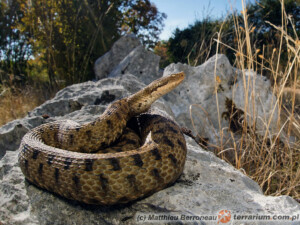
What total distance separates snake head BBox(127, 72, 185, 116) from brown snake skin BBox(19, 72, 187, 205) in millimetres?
39

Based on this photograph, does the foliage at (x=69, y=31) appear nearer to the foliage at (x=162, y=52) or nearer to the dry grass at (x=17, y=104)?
the dry grass at (x=17, y=104)

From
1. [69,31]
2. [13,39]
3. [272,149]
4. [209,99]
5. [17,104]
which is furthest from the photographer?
[13,39]

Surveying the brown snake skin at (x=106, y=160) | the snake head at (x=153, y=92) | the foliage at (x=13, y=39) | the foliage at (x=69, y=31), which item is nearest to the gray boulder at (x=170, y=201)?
the brown snake skin at (x=106, y=160)

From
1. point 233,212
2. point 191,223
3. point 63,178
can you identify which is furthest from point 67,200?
point 233,212

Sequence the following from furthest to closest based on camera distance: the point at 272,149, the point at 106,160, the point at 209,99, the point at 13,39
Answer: the point at 13,39
the point at 209,99
the point at 272,149
the point at 106,160

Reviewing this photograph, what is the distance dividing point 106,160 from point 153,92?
4.69 ft

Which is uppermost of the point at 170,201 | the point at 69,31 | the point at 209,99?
the point at 69,31

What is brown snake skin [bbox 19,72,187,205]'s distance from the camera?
2.11 meters

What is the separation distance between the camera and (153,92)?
3.38 metres

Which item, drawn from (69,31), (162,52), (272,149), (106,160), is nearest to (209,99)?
(272,149)

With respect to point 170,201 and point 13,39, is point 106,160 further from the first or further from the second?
point 13,39

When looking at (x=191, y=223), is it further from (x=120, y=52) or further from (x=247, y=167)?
(x=120, y=52)

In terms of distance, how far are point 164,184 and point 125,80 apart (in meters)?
3.41

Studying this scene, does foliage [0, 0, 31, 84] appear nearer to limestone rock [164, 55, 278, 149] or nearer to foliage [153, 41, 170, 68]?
foliage [153, 41, 170, 68]
